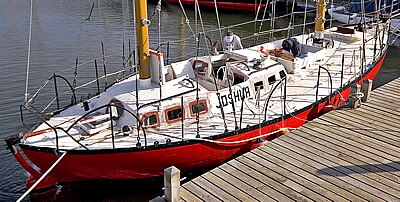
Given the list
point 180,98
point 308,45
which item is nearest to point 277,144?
point 180,98

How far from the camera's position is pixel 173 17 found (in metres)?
44.1

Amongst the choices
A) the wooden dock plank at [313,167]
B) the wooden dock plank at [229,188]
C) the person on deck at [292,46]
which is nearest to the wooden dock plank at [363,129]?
the wooden dock plank at [313,167]

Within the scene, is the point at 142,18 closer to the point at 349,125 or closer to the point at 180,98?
the point at 180,98

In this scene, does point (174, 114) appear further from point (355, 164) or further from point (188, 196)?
point (355, 164)

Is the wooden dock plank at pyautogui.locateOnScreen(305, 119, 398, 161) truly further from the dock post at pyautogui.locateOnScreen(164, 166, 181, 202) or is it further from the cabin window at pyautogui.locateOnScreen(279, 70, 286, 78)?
the dock post at pyautogui.locateOnScreen(164, 166, 181, 202)

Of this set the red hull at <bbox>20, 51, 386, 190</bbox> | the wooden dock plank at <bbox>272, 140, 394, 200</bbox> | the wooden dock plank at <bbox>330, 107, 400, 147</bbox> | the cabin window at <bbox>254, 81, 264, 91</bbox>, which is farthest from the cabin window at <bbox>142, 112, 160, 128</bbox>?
the wooden dock plank at <bbox>330, 107, 400, 147</bbox>

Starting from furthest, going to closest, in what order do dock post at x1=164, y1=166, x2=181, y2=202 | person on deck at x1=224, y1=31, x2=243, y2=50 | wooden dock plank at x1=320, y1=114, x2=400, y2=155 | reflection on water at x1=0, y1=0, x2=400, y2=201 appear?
person on deck at x1=224, y1=31, x2=243, y2=50 < reflection on water at x1=0, y1=0, x2=400, y2=201 < wooden dock plank at x1=320, y1=114, x2=400, y2=155 < dock post at x1=164, y1=166, x2=181, y2=202

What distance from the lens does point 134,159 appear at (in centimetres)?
1290

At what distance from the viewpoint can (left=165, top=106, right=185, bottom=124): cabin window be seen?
1384cm

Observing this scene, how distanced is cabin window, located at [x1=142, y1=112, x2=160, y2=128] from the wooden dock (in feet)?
10.6

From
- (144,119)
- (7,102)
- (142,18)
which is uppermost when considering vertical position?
(142,18)

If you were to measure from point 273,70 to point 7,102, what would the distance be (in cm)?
1280

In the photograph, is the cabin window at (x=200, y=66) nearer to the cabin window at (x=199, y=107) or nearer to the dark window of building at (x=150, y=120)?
the cabin window at (x=199, y=107)

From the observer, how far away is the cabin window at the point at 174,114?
45.4 ft
